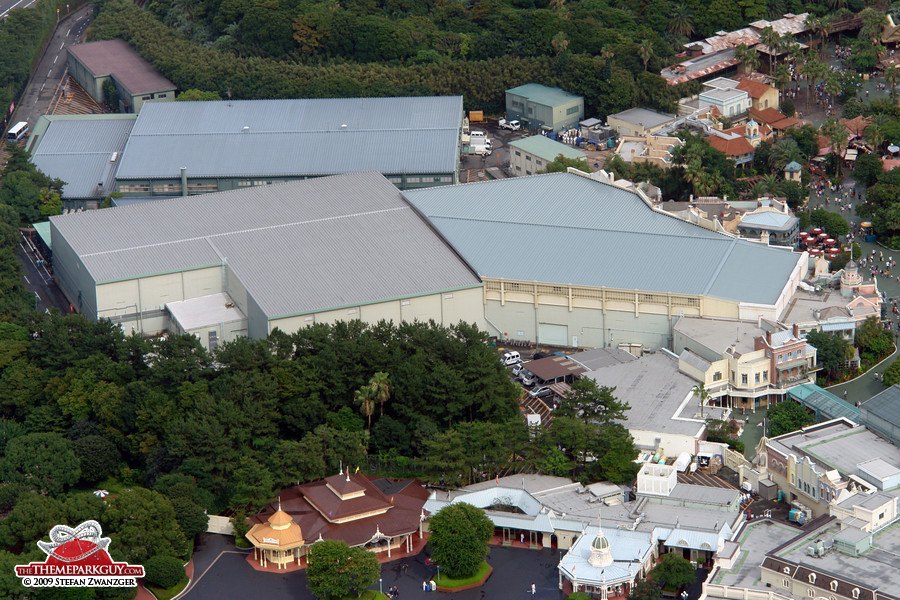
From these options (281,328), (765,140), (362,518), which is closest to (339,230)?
(281,328)

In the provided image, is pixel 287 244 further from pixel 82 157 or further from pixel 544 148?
pixel 82 157

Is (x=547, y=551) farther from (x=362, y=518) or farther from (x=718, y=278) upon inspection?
(x=718, y=278)

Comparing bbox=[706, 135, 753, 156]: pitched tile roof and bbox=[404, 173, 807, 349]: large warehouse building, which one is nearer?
bbox=[404, 173, 807, 349]: large warehouse building

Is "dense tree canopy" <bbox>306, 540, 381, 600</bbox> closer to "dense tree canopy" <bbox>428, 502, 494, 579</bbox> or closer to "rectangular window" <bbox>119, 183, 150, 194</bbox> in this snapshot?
"dense tree canopy" <bbox>428, 502, 494, 579</bbox>

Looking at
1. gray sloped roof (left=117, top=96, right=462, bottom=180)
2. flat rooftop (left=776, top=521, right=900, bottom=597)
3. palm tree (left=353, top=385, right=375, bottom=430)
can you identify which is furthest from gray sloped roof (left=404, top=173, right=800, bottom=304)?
→ flat rooftop (left=776, top=521, right=900, bottom=597)

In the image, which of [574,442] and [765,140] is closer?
[574,442]

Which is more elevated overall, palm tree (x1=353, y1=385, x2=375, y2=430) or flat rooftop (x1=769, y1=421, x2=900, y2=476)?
palm tree (x1=353, y1=385, x2=375, y2=430)
